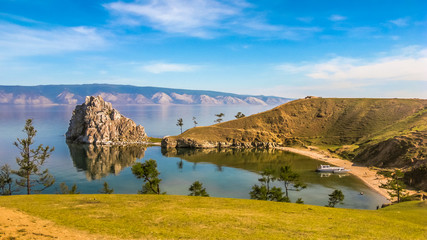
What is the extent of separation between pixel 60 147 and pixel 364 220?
165 meters

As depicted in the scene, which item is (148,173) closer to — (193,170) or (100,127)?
(193,170)

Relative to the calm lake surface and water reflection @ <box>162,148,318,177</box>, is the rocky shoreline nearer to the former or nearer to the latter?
water reflection @ <box>162,148,318,177</box>

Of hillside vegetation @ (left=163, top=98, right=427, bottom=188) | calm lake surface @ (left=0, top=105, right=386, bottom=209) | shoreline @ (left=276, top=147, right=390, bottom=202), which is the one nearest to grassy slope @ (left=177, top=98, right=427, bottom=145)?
hillside vegetation @ (left=163, top=98, right=427, bottom=188)

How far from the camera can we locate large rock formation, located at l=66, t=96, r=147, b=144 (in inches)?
6639

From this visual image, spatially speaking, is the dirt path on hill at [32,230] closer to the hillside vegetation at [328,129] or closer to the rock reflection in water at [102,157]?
the rock reflection in water at [102,157]

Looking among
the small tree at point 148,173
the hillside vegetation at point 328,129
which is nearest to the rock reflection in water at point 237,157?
the hillside vegetation at point 328,129

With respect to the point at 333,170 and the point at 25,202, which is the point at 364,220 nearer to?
the point at 25,202

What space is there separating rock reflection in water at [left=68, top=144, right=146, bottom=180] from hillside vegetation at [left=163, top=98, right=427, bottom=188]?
1059 inches

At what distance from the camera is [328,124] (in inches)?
7298

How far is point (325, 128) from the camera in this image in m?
182

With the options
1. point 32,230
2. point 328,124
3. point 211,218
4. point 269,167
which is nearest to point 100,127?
point 269,167

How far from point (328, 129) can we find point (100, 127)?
156 m

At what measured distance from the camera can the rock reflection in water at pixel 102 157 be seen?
103688 millimetres

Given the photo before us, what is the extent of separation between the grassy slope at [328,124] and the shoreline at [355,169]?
20.8 metres
